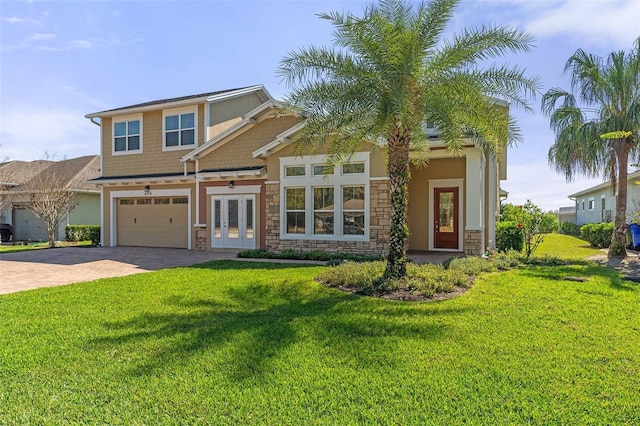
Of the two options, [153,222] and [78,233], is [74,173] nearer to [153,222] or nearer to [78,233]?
[78,233]

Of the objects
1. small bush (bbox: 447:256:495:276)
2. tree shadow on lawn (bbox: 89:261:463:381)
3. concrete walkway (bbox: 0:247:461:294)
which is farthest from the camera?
concrete walkway (bbox: 0:247:461:294)

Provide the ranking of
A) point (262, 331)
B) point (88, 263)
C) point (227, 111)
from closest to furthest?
1. point (262, 331)
2. point (88, 263)
3. point (227, 111)

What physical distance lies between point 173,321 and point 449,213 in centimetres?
1250

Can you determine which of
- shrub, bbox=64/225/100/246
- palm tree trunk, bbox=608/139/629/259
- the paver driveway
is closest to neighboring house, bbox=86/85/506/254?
the paver driveway

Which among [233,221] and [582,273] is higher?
[233,221]

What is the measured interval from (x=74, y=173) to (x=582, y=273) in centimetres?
2921

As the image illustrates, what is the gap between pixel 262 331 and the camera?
5895mm

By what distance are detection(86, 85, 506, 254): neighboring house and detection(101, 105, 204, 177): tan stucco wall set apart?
0.17ft

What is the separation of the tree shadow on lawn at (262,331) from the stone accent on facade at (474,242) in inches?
270

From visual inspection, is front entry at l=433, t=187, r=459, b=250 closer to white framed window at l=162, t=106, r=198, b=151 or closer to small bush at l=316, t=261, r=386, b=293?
small bush at l=316, t=261, r=386, b=293

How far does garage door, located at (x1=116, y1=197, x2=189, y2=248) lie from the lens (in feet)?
62.4

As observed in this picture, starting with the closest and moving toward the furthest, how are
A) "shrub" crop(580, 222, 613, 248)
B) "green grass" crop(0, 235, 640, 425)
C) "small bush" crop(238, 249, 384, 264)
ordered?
"green grass" crop(0, 235, 640, 425)
"small bush" crop(238, 249, 384, 264)
"shrub" crop(580, 222, 613, 248)

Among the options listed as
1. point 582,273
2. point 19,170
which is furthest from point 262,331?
point 19,170

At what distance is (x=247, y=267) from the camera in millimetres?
12453
